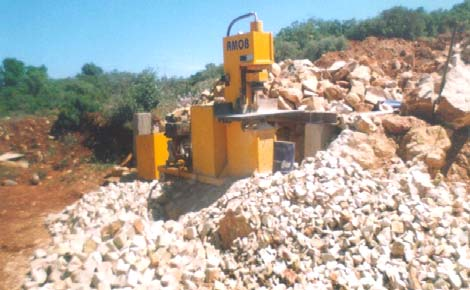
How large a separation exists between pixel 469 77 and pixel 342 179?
3.34m

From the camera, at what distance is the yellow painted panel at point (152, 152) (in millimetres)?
8602

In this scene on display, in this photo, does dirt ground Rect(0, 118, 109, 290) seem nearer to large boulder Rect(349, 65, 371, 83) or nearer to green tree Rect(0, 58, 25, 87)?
large boulder Rect(349, 65, 371, 83)

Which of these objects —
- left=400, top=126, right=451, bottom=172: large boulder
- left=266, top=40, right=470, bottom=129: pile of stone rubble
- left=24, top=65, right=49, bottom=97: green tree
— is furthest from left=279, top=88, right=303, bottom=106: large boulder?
left=24, top=65, right=49, bottom=97: green tree

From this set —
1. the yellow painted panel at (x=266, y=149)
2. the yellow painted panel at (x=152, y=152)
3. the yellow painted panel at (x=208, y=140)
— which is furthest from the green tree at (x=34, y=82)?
the yellow painted panel at (x=266, y=149)

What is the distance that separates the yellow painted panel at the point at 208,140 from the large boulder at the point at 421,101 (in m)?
3.22

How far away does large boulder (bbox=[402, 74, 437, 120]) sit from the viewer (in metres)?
6.94

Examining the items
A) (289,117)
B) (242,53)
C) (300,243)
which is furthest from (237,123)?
(300,243)

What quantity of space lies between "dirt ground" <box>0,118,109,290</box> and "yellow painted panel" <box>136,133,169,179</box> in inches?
73.2

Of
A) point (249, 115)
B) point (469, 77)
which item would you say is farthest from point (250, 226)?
point (469, 77)

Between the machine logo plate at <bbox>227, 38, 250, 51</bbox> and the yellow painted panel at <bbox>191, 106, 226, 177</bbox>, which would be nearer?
the machine logo plate at <bbox>227, 38, 250, 51</bbox>

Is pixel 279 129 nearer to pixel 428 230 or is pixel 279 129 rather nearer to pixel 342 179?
pixel 342 179

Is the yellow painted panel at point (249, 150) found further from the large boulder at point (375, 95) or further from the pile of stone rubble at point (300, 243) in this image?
the large boulder at point (375, 95)

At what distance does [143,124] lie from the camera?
1007 cm

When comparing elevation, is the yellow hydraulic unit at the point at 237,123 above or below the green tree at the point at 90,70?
below
